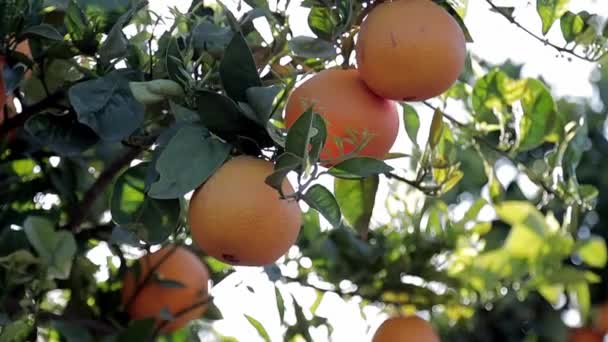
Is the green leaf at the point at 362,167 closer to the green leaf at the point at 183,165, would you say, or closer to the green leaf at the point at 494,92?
the green leaf at the point at 183,165

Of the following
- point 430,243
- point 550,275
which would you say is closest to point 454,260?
point 430,243

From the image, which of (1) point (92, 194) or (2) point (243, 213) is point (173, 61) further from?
(1) point (92, 194)

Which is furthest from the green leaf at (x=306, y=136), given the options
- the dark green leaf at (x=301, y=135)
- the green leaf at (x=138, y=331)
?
the green leaf at (x=138, y=331)

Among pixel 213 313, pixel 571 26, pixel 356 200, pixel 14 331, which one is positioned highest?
pixel 571 26

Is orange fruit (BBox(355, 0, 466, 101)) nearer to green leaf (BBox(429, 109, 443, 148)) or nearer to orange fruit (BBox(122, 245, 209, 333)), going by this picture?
green leaf (BBox(429, 109, 443, 148))

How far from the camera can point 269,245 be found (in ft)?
3.76

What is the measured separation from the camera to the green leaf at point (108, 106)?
1254 mm

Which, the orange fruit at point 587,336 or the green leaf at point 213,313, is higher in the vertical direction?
the green leaf at point 213,313

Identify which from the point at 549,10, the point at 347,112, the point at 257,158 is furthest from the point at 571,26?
the point at 257,158

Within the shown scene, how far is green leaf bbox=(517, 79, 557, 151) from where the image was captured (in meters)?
1.61

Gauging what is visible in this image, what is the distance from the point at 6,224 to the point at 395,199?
67 cm

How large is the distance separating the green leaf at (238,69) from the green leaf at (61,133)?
293 millimetres

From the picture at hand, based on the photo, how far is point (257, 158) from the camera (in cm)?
117

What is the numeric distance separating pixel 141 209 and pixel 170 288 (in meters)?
0.42
